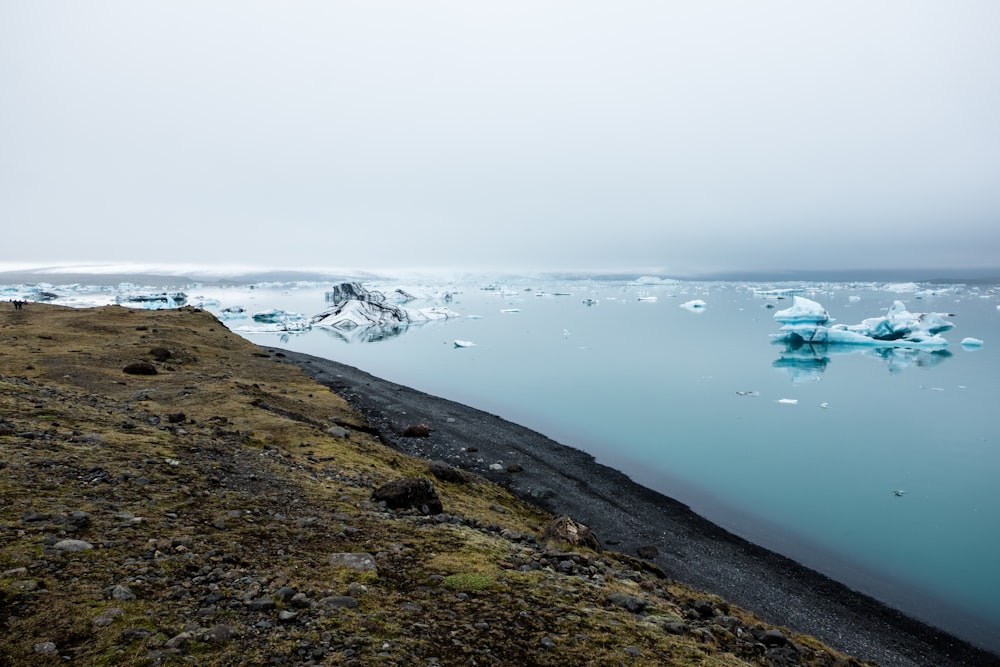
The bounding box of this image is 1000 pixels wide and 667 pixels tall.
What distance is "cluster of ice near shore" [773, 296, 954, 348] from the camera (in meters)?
54.9

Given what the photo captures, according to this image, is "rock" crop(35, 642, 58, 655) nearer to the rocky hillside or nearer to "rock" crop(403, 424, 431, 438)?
the rocky hillside

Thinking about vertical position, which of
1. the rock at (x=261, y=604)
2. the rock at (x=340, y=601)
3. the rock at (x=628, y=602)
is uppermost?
the rock at (x=261, y=604)

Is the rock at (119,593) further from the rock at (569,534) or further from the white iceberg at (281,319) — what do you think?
the white iceberg at (281,319)

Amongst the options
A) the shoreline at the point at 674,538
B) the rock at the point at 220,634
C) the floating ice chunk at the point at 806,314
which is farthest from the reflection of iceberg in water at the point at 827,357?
the rock at the point at 220,634

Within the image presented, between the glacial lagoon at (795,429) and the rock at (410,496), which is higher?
the rock at (410,496)

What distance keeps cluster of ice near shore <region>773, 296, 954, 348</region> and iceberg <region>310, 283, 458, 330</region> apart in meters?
55.0

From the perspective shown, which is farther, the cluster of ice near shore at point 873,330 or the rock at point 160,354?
the cluster of ice near shore at point 873,330

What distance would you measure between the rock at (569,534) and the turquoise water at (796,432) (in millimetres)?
9775

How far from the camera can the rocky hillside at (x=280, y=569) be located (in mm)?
4527

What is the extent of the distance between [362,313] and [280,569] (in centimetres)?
7516

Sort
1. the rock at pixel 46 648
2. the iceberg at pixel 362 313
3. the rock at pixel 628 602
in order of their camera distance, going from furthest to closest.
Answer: the iceberg at pixel 362 313, the rock at pixel 628 602, the rock at pixel 46 648

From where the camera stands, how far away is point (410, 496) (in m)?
9.34

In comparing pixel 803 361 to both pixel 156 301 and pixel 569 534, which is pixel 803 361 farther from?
pixel 156 301

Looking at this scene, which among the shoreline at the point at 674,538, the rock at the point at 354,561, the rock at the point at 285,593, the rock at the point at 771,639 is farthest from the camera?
the shoreline at the point at 674,538
